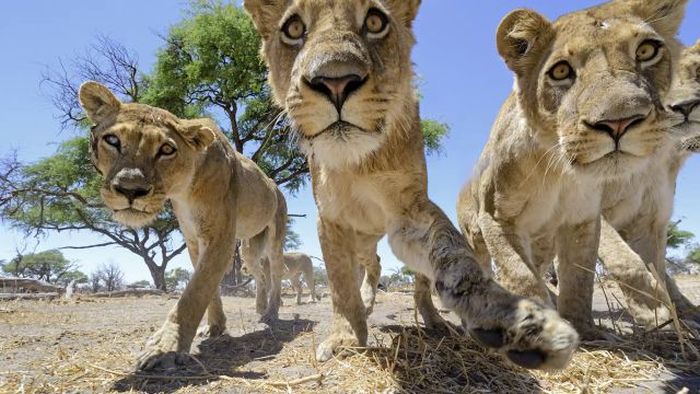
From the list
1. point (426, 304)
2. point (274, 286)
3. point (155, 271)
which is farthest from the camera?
point (155, 271)

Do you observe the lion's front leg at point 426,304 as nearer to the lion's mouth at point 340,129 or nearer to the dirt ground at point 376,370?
the dirt ground at point 376,370

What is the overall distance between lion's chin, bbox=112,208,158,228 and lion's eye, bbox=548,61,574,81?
8.65 ft

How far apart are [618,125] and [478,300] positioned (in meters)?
1.09

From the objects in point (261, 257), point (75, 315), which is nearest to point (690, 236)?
point (261, 257)

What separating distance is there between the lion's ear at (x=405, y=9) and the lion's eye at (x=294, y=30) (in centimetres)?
60

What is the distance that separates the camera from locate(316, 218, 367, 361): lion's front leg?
336 centimetres

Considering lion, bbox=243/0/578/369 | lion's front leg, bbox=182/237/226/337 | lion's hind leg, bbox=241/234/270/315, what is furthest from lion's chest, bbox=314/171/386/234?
lion's hind leg, bbox=241/234/270/315

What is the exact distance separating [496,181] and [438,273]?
3.82 feet

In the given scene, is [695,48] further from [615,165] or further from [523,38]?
[615,165]

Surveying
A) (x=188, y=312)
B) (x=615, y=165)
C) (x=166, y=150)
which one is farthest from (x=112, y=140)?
(x=615, y=165)

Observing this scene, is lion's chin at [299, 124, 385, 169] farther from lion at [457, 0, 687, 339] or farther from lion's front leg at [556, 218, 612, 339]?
lion's front leg at [556, 218, 612, 339]

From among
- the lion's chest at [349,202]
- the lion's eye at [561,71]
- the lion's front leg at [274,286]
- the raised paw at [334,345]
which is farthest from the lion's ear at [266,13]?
the lion's front leg at [274,286]

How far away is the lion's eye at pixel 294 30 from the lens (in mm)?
2936

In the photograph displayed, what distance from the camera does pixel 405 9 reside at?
132 inches
